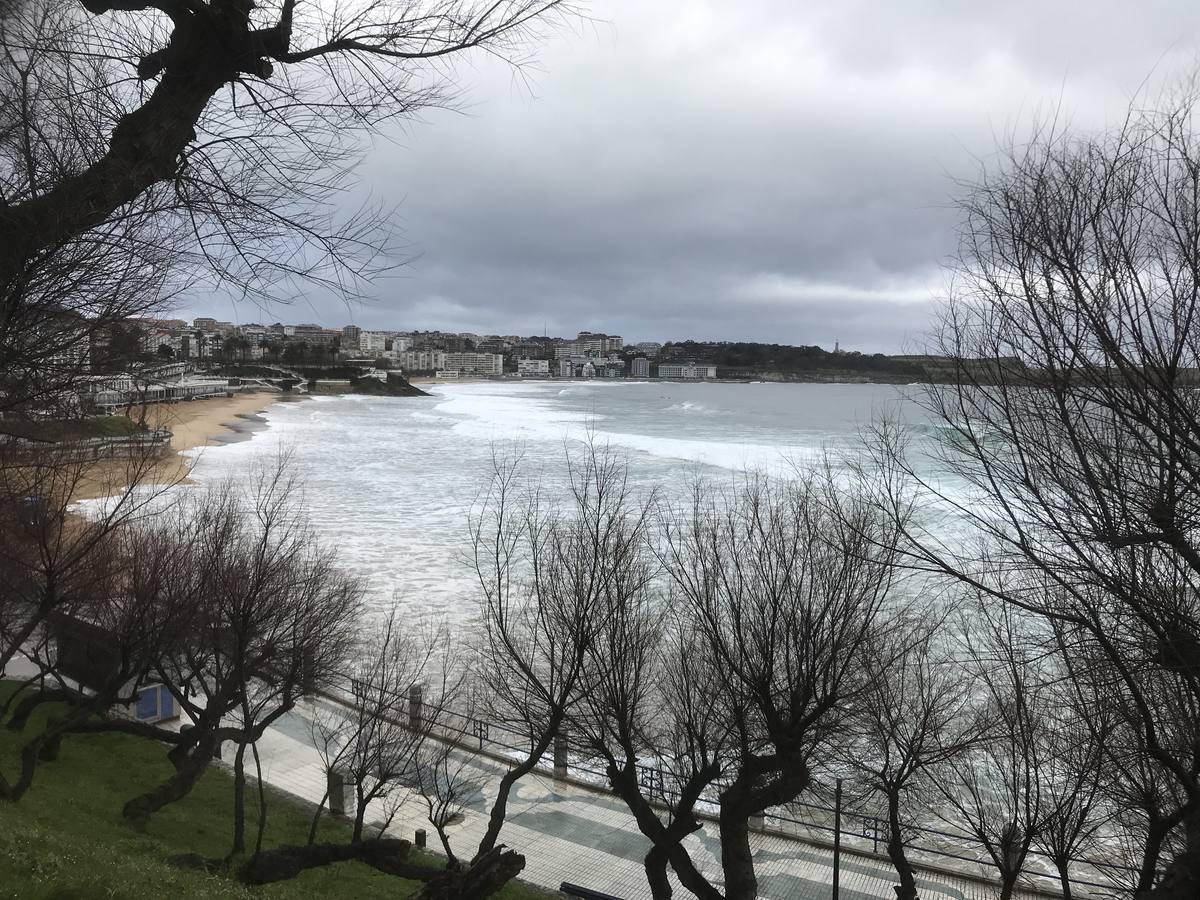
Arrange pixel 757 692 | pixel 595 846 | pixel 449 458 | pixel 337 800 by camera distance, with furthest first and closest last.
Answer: pixel 449 458 → pixel 337 800 → pixel 595 846 → pixel 757 692

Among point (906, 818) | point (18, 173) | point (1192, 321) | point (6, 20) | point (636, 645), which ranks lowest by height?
point (906, 818)

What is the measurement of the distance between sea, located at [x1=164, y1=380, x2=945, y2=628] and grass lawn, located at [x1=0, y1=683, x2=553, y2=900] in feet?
17.9

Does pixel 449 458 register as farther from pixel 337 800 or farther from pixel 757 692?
pixel 757 692

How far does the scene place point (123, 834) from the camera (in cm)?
1034

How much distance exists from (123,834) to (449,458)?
46293 millimetres

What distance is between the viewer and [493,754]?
16.6 meters

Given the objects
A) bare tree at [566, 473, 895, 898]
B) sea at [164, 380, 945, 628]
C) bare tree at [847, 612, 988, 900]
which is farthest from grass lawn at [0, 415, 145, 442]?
bare tree at [847, 612, 988, 900]

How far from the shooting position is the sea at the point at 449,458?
28031mm

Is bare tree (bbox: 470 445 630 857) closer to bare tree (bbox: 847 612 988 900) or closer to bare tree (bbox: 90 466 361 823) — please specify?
bare tree (bbox: 90 466 361 823)

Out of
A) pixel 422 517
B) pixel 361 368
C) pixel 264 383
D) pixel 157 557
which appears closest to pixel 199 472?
pixel 422 517

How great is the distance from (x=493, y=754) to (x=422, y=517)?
21.2 metres

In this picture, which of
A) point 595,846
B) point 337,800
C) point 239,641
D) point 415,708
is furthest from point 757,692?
point 337,800

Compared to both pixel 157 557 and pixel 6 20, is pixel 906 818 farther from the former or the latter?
pixel 6 20

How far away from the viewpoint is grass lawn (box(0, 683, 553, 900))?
534 centimetres
